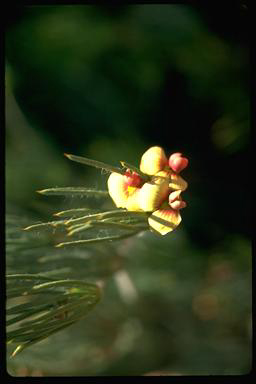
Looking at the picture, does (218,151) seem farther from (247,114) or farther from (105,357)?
(105,357)

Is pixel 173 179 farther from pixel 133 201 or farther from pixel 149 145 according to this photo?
pixel 149 145

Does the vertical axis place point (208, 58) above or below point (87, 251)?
above

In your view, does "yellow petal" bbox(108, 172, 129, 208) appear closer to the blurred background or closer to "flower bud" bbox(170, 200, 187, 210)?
"flower bud" bbox(170, 200, 187, 210)

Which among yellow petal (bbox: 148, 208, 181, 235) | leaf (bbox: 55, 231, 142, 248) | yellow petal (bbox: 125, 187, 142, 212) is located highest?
yellow petal (bbox: 125, 187, 142, 212)

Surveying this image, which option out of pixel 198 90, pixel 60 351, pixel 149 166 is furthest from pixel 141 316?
pixel 149 166

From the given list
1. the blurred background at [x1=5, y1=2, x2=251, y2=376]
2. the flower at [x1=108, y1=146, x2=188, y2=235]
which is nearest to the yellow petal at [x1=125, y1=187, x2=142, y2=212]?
the flower at [x1=108, y1=146, x2=188, y2=235]

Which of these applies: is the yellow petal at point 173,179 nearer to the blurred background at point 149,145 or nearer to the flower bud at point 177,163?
the flower bud at point 177,163
